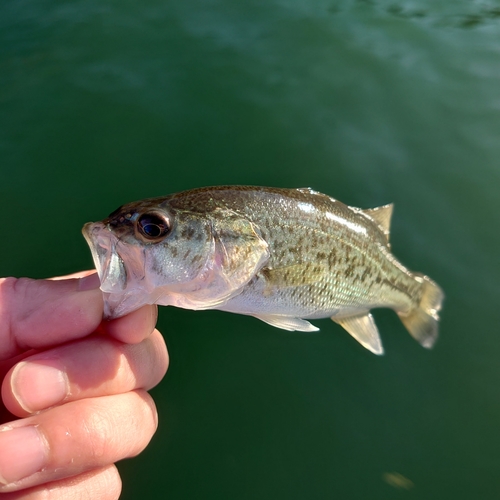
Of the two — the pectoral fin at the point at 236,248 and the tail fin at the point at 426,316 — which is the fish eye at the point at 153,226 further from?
the tail fin at the point at 426,316

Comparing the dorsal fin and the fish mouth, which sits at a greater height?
the fish mouth

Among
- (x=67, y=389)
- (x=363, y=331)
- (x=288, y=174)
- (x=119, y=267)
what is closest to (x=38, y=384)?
(x=67, y=389)

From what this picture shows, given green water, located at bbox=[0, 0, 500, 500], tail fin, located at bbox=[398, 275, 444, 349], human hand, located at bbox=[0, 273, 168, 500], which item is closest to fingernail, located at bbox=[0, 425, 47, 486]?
human hand, located at bbox=[0, 273, 168, 500]

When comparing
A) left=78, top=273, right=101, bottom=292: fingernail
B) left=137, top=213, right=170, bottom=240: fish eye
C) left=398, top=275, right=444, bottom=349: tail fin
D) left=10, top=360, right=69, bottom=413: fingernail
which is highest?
left=137, top=213, right=170, bottom=240: fish eye

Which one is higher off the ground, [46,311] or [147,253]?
[147,253]

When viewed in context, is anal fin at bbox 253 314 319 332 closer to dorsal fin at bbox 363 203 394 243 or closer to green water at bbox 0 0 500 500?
dorsal fin at bbox 363 203 394 243

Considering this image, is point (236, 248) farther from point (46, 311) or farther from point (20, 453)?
point (20, 453)
